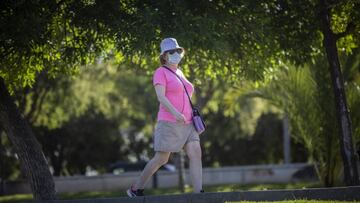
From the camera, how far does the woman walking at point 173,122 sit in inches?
358

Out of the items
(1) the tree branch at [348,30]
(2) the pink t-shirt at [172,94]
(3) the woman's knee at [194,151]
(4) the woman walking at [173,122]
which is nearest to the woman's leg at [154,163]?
(4) the woman walking at [173,122]

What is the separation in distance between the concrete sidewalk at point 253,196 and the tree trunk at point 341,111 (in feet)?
6.80

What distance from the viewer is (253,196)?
907 cm

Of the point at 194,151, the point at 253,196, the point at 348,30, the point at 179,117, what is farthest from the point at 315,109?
the point at 179,117

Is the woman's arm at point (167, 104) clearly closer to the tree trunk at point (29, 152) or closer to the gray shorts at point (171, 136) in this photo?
the gray shorts at point (171, 136)

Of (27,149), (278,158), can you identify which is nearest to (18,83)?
(27,149)

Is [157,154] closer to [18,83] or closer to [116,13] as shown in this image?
[116,13]

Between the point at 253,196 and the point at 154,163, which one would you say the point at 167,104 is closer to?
the point at 154,163

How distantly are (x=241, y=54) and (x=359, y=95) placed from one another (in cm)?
381

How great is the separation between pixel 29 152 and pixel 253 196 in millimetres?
3767

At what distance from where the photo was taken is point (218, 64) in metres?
13.1

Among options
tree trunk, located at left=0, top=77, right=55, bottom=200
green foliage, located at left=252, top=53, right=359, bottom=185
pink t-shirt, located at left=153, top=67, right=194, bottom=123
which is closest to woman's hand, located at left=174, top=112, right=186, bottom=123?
pink t-shirt, located at left=153, top=67, right=194, bottom=123

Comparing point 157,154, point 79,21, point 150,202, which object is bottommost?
point 150,202

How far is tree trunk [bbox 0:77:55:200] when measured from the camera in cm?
1089
